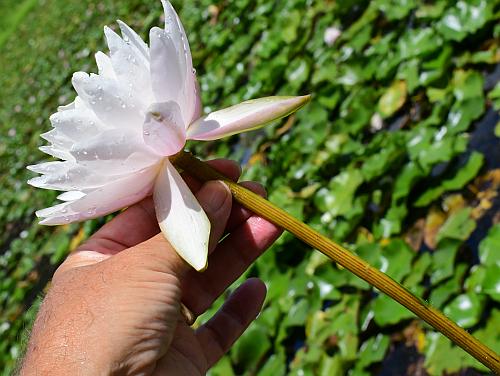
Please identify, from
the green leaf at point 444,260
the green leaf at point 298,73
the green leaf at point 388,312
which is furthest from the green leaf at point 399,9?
the green leaf at point 388,312

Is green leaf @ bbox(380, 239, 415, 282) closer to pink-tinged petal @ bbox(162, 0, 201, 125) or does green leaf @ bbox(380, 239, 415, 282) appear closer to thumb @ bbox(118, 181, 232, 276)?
thumb @ bbox(118, 181, 232, 276)

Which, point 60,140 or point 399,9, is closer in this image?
point 60,140

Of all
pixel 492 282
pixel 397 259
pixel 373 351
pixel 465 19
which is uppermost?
pixel 465 19

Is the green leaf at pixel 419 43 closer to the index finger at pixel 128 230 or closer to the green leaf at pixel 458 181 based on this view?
the green leaf at pixel 458 181

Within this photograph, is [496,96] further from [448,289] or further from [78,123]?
[78,123]

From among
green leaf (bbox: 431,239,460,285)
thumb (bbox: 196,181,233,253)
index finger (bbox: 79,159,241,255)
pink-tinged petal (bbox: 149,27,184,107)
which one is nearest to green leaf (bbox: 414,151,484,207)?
green leaf (bbox: 431,239,460,285)

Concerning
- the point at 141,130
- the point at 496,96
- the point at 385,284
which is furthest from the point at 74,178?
the point at 496,96
